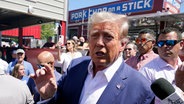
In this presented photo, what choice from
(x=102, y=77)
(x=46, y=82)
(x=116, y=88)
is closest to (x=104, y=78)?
(x=102, y=77)

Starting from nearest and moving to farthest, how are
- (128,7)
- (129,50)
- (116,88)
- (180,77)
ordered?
(180,77), (116,88), (129,50), (128,7)

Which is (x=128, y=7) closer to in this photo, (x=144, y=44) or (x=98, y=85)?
(x=144, y=44)

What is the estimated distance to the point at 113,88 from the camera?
67.0 inches

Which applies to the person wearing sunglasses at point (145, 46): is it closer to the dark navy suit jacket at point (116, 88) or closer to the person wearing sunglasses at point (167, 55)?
the person wearing sunglasses at point (167, 55)

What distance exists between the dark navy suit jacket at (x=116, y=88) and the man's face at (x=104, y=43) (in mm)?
122

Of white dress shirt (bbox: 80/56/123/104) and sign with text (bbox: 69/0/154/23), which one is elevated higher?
sign with text (bbox: 69/0/154/23)

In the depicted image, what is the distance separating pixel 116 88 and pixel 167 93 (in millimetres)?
493

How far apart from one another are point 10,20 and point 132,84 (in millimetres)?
10731

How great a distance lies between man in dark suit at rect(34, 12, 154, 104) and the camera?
1.68 meters

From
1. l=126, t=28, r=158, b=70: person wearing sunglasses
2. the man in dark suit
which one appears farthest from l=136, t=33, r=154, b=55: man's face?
the man in dark suit

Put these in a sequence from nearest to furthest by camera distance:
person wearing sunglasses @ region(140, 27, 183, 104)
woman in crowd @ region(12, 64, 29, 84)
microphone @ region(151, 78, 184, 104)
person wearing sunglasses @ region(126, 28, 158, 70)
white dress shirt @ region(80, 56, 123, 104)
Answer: microphone @ region(151, 78, 184, 104), white dress shirt @ region(80, 56, 123, 104), person wearing sunglasses @ region(140, 27, 183, 104), person wearing sunglasses @ region(126, 28, 158, 70), woman in crowd @ region(12, 64, 29, 84)

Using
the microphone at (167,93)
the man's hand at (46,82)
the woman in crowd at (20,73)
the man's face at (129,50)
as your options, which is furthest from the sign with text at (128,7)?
the microphone at (167,93)

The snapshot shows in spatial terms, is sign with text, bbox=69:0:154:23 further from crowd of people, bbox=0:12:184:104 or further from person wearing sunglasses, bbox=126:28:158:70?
crowd of people, bbox=0:12:184:104

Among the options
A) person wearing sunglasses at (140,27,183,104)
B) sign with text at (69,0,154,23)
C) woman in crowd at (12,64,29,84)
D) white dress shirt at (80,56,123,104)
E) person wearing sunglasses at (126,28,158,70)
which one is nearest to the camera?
white dress shirt at (80,56,123,104)
